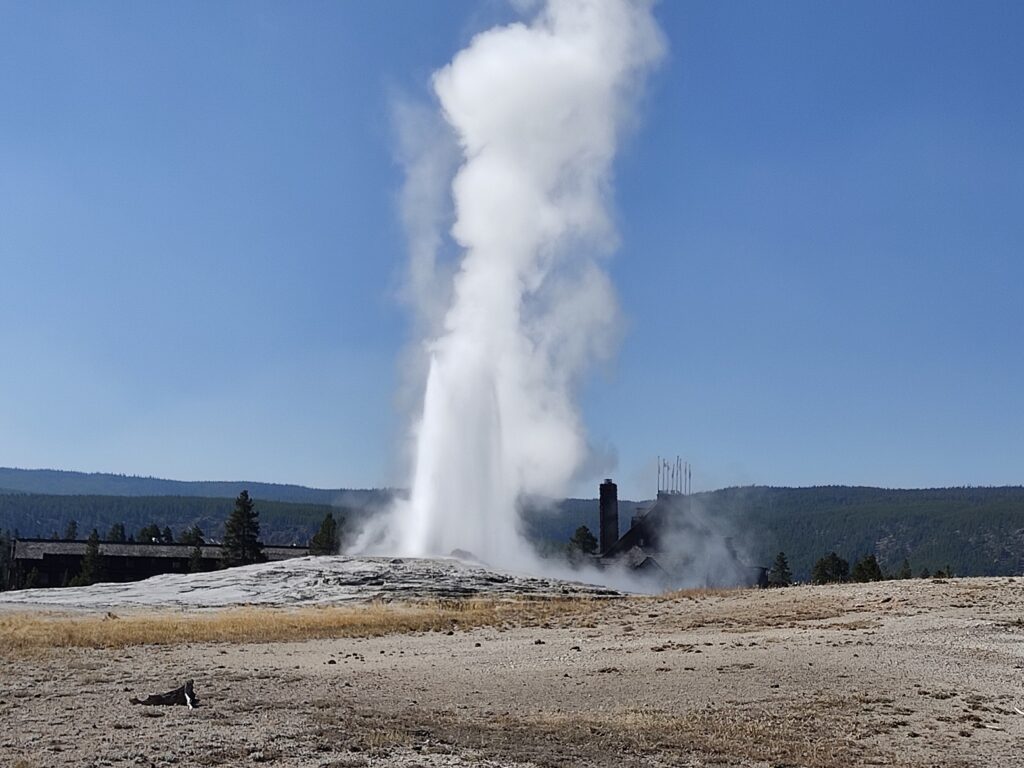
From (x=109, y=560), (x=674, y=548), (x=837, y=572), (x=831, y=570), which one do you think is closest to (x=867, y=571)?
(x=837, y=572)

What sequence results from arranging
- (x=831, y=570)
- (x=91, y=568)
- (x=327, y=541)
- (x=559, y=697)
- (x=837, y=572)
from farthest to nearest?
(x=327, y=541)
(x=831, y=570)
(x=837, y=572)
(x=91, y=568)
(x=559, y=697)

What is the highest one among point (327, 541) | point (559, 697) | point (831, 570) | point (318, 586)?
point (327, 541)

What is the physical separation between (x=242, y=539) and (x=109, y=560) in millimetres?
11058

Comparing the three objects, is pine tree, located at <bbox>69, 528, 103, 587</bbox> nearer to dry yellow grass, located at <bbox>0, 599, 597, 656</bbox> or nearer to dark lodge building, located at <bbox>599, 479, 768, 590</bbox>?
dark lodge building, located at <bbox>599, 479, 768, 590</bbox>

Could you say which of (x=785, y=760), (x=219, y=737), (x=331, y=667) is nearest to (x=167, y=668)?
(x=331, y=667)

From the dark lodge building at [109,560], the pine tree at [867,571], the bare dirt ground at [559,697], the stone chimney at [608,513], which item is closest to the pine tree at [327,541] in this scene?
the dark lodge building at [109,560]

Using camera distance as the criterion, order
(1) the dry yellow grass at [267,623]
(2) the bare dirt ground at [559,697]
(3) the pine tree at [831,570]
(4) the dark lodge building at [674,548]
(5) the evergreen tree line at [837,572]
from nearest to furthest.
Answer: (2) the bare dirt ground at [559,697], (1) the dry yellow grass at [267,623], (4) the dark lodge building at [674,548], (5) the evergreen tree line at [837,572], (3) the pine tree at [831,570]

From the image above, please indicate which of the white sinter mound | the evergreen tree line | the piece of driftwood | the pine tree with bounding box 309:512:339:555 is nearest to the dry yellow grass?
the white sinter mound

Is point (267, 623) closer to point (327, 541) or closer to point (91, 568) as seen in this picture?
point (91, 568)

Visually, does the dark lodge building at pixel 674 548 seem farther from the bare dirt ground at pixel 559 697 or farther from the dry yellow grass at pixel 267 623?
the bare dirt ground at pixel 559 697

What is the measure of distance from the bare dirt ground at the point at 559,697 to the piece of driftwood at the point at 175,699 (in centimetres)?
25

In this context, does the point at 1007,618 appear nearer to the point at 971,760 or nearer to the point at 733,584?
the point at 971,760

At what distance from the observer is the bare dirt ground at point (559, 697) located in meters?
14.2

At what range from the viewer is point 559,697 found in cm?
1911
